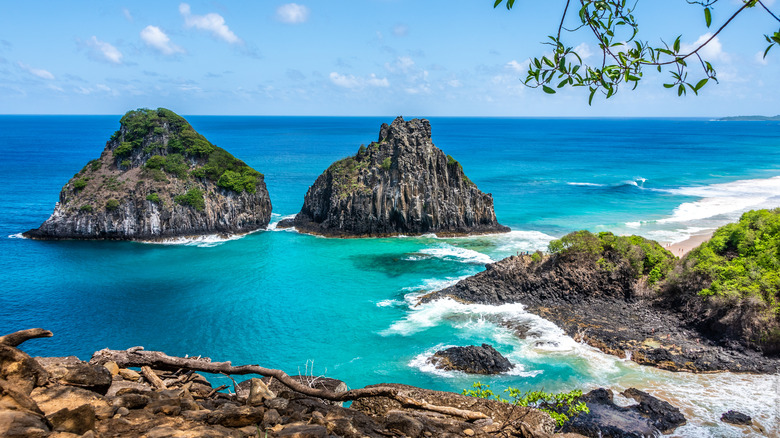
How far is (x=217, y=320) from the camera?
37.8 meters

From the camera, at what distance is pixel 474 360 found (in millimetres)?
28953

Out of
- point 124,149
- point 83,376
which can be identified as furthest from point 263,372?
point 124,149

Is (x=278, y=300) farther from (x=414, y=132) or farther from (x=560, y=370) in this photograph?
(x=414, y=132)

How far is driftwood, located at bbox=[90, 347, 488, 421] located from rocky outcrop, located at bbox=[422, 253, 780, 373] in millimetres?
24908

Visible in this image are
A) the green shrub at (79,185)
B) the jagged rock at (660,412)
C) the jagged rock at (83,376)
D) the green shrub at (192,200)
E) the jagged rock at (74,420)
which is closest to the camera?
the jagged rock at (74,420)

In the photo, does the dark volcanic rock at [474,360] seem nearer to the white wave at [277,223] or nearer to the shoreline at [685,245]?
the shoreline at [685,245]

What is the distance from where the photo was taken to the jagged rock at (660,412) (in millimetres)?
21562

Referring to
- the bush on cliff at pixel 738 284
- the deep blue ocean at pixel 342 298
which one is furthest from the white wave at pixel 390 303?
the bush on cliff at pixel 738 284

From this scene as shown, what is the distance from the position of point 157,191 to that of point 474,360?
52222 mm

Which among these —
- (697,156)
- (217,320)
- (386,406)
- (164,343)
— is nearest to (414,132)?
(217,320)

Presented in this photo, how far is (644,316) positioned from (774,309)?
7.41 m

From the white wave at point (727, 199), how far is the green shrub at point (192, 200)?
210ft

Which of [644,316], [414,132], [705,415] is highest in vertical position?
[414,132]

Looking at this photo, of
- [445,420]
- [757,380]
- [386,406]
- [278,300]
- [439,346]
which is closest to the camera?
[445,420]
